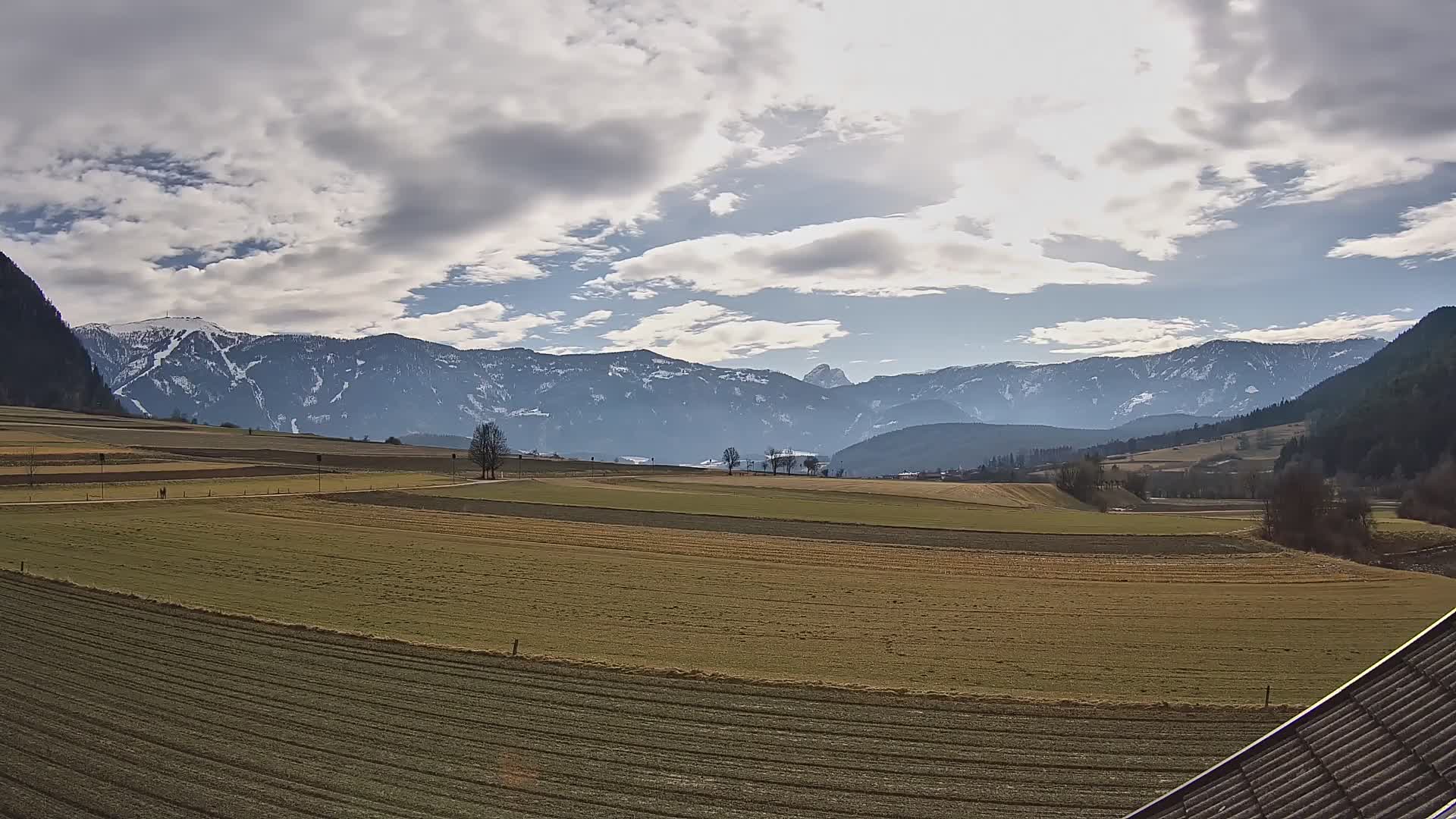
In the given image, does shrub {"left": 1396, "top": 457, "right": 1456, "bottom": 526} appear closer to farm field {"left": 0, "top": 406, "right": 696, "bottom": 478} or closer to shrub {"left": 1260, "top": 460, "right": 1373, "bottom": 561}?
shrub {"left": 1260, "top": 460, "right": 1373, "bottom": 561}

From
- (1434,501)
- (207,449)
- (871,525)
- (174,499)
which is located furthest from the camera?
(207,449)

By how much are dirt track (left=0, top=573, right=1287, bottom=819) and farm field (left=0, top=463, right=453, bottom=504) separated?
2390 inches

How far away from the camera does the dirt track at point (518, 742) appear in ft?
56.2

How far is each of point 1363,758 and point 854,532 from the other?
6264 centimetres

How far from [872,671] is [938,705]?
358 centimetres

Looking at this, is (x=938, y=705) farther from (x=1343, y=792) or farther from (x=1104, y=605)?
(x=1104, y=605)

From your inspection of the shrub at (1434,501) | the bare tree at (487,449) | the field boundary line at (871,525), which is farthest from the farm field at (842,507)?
the shrub at (1434,501)

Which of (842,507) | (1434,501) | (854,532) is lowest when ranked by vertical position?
(854,532)

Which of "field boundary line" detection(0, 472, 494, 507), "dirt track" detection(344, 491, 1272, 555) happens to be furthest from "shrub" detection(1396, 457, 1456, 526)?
"field boundary line" detection(0, 472, 494, 507)

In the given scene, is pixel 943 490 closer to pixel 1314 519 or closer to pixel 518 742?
pixel 1314 519

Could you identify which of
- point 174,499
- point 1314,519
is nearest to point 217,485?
point 174,499

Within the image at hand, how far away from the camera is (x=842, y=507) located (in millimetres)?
96250

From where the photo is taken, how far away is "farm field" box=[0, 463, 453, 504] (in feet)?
254

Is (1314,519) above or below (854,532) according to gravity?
above
